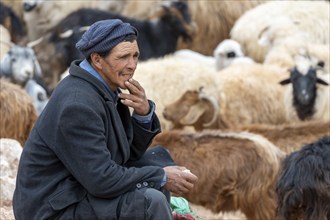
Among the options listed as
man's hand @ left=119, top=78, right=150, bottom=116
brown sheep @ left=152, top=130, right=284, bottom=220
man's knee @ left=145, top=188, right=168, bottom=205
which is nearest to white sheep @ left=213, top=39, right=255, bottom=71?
brown sheep @ left=152, top=130, right=284, bottom=220

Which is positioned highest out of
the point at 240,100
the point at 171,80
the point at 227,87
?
the point at 171,80

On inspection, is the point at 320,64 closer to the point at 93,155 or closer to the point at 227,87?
the point at 227,87

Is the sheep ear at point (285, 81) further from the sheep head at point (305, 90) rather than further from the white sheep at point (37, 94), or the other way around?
the white sheep at point (37, 94)

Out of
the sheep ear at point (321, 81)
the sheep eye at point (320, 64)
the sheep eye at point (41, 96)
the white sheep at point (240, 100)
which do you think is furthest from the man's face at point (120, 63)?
the sheep eye at point (320, 64)

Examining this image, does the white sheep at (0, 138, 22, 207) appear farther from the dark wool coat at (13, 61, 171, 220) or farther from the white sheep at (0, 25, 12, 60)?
the white sheep at (0, 25, 12, 60)

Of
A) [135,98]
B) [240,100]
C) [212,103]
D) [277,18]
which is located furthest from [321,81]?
[135,98]

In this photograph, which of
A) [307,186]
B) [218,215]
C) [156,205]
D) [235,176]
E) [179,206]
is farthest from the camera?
[218,215]

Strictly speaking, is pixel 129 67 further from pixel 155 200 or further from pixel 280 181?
pixel 280 181

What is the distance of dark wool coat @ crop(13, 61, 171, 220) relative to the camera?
13.1ft

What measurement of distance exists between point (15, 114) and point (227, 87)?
11.9 ft

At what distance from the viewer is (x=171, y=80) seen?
1022cm

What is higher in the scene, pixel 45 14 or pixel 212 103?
pixel 212 103

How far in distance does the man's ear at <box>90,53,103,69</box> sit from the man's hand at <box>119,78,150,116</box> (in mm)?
152

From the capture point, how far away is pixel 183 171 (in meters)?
4.23
